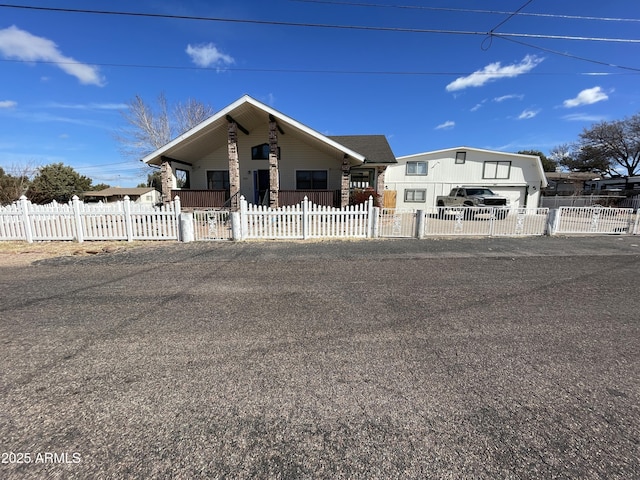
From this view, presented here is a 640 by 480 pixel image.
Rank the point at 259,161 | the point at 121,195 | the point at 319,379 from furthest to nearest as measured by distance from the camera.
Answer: the point at 121,195, the point at 259,161, the point at 319,379

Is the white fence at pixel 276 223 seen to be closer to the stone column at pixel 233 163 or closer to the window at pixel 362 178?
the stone column at pixel 233 163

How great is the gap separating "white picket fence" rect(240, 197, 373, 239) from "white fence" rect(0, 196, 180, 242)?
2293mm

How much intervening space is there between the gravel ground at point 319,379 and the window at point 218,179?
41.7 feet

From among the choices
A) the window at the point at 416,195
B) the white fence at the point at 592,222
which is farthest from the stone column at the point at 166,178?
the window at the point at 416,195

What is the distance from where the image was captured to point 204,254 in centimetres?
751

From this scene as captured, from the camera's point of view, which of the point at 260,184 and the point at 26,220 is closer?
the point at 26,220

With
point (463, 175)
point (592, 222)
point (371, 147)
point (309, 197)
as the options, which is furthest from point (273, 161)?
point (463, 175)

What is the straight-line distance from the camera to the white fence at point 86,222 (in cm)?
878

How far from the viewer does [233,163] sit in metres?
14.2

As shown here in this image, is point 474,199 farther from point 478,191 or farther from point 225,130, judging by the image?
point 225,130

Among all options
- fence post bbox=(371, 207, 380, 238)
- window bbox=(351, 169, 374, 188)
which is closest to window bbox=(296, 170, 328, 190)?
window bbox=(351, 169, 374, 188)

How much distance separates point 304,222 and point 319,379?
24.2 ft

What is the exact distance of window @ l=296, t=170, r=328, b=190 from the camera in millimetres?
16766

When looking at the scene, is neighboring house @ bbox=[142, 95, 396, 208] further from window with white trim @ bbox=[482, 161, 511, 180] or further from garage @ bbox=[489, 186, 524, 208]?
garage @ bbox=[489, 186, 524, 208]
